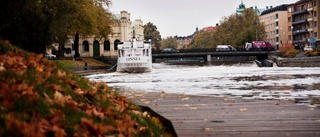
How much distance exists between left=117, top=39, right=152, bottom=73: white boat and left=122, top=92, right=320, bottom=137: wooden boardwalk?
1549 inches

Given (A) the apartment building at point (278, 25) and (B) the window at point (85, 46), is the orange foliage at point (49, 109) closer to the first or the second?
(B) the window at point (85, 46)

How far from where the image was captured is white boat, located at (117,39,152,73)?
161ft

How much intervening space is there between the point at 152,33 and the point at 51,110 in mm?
141706

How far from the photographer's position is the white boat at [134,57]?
4912cm

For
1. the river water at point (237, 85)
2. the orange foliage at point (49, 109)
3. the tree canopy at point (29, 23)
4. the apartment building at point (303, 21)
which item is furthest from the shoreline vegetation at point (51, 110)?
the apartment building at point (303, 21)

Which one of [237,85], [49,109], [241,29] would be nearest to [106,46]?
[241,29]

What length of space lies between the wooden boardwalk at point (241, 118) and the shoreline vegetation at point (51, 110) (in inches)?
29.1

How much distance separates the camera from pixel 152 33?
145625 millimetres

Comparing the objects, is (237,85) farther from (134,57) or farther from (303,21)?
(303,21)

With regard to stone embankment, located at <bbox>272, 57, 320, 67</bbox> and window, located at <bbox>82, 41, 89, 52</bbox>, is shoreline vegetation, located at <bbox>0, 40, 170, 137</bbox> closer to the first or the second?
stone embankment, located at <bbox>272, 57, 320, 67</bbox>

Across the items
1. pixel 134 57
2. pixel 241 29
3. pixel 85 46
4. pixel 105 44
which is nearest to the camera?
pixel 134 57

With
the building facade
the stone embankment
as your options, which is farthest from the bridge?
the stone embankment

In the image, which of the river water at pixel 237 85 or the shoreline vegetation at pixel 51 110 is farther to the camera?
the river water at pixel 237 85

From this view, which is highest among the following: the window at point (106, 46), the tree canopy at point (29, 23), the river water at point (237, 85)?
the window at point (106, 46)
